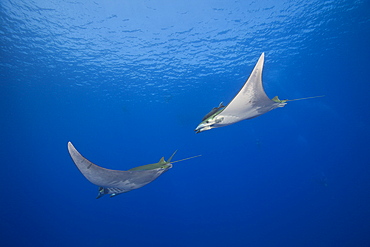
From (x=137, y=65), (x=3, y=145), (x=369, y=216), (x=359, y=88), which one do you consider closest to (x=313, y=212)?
(x=369, y=216)

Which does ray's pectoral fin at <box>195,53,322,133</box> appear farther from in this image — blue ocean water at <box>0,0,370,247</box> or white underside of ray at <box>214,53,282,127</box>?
blue ocean water at <box>0,0,370,247</box>

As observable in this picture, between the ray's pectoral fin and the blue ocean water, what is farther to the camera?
the blue ocean water

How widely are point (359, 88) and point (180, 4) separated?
24587mm

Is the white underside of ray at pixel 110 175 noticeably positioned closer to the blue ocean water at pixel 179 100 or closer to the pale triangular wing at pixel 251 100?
the pale triangular wing at pixel 251 100

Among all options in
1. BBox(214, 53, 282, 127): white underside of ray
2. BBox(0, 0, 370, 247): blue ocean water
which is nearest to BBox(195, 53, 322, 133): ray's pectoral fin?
BBox(214, 53, 282, 127): white underside of ray

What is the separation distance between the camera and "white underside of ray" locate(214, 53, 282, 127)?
2.53 m

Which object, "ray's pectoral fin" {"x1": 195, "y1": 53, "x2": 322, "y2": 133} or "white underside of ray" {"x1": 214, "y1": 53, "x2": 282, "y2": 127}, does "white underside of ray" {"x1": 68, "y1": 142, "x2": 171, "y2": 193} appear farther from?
"white underside of ray" {"x1": 214, "y1": 53, "x2": 282, "y2": 127}

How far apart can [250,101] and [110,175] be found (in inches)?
104

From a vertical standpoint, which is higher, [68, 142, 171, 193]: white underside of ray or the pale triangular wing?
the pale triangular wing

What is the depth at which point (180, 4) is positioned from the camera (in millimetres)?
10805

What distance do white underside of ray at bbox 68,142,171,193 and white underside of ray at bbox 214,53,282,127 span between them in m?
1.75

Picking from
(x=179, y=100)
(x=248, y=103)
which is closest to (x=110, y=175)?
(x=248, y=103)

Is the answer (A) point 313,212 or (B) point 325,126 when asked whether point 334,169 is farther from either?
(A) point 313,212

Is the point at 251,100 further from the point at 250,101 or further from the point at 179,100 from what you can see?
the point at 179,100
